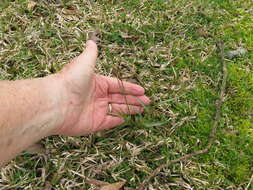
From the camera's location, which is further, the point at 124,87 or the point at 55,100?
the point at 124,87

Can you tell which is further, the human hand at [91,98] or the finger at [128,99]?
the finger at [128,99]

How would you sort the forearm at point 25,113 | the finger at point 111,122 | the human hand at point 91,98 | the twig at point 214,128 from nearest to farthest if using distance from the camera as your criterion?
the forearm at point 25,113
the twig at point 214,128
the human hand at point 91,98
the finger at point 111,122

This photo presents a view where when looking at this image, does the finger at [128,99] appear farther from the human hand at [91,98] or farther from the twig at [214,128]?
the twig at [214,128]

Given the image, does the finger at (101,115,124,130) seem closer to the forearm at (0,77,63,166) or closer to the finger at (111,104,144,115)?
the finger at (111,104,144,115)

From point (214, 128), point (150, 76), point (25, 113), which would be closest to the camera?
point (25, 113)

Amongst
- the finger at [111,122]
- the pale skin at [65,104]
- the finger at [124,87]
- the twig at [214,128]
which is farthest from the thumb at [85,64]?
the twig at [214,128]

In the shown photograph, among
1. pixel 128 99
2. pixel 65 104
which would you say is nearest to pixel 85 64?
pixel 65 104

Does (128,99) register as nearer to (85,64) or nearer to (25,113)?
(85,64)

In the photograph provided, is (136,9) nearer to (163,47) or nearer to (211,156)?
(163,47)
